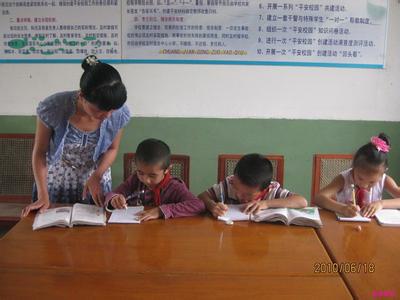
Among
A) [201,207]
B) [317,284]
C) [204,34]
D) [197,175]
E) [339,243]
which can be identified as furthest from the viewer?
[197,175]

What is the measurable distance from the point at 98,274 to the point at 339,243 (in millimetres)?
807

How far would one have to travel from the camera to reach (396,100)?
286cm

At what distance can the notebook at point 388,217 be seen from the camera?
1.60 m

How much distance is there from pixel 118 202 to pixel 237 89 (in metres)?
1.45

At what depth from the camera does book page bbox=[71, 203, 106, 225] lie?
5.04 feet

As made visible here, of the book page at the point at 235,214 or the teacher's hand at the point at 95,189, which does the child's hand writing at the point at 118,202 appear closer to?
the teacher's hand at the point at 95,189

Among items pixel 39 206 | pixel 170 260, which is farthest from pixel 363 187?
pixel 39 206

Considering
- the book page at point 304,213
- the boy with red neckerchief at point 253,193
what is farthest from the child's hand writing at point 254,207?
the book page at point 304,213

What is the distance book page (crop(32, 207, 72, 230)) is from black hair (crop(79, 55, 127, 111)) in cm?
44

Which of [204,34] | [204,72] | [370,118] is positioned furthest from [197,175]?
[370,118]

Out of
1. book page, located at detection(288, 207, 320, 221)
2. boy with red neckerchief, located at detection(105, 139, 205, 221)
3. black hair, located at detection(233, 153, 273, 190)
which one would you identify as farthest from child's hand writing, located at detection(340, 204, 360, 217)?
boy with red neckerchief, located at detection(105, 139, 205, 221)

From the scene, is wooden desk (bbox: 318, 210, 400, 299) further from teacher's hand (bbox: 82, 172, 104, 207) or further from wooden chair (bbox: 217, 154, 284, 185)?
teacher's hand (bbox: 82, 172, 104, 207)

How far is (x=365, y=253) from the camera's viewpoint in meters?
1.34

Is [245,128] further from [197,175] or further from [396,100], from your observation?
[396,100]
